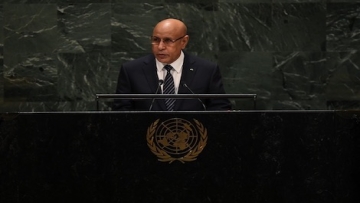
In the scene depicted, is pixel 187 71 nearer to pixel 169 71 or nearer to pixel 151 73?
pixel 169 71

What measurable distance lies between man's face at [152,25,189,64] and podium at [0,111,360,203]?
1.24m

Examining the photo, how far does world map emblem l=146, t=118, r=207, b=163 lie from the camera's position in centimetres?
400

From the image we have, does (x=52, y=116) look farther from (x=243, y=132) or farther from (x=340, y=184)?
(x=340, y=184)

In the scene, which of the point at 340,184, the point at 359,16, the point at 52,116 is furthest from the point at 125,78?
the point at 359,16

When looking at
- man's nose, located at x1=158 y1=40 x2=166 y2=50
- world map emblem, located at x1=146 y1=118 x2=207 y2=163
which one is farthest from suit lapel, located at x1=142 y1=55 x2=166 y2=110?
world map emblem, located at x1=146 y1=118 x2=207 y2=163

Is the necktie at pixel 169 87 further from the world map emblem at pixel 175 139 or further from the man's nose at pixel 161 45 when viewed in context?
the world map emblem at pixel 175 139

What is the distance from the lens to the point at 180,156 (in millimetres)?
4004

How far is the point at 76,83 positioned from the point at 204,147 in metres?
2.81

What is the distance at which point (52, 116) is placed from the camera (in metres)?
4.00

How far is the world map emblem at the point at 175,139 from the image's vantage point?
4.00 metres

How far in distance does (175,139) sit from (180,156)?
0.28 ft

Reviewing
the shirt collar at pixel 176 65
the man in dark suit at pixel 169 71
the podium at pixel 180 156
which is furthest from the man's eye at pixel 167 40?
the podium at pixel 180 156

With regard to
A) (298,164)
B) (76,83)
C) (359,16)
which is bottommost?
(76,83)

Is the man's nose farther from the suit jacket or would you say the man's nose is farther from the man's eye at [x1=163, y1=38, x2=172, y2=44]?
the suit jacket
